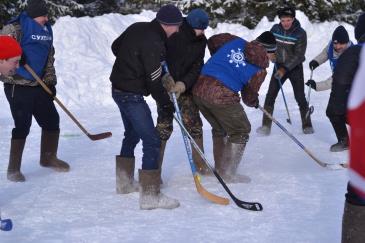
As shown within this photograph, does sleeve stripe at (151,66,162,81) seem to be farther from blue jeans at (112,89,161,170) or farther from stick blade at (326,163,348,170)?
stick blade at (326,163,348,170)

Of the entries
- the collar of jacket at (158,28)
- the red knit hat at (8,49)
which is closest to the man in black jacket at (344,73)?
the collar of jacket at (158,28)

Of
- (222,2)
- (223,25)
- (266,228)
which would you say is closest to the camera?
(266,228)

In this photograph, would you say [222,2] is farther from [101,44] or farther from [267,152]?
[267,152]

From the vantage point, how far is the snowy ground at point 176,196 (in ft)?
13.9

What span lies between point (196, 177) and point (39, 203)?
138cm

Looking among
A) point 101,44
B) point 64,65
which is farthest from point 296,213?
point 101,44

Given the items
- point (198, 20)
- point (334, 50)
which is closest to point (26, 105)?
point (198, 20)

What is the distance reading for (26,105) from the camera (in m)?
5.64

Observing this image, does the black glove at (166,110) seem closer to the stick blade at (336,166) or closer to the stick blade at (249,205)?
the stick blade at (249,205)

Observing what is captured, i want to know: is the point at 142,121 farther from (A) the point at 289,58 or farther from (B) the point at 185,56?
(A) the point at 289,58

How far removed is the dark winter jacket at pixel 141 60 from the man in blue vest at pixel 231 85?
0.78 meters

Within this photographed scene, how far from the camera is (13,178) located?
572 cm

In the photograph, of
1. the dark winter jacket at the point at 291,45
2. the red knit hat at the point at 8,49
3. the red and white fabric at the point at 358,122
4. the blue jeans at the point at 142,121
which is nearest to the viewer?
the red and white fabric at the point at 358,122

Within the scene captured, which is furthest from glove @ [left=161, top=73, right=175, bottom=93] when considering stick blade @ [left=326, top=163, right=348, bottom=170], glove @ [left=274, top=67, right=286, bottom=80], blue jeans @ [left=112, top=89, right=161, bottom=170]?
glove @ [left=274, top=67, right=286, bottom=80]
